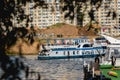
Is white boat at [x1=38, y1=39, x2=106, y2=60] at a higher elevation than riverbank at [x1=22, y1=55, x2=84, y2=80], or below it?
below

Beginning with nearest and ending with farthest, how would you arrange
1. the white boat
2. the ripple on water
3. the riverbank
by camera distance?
1. the riverbank
2. the ripple on water
3. the white boat

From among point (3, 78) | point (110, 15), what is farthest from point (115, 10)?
point (3, 78)

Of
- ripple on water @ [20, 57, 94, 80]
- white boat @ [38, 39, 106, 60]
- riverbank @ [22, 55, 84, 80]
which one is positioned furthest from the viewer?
white boat @ [38, 39, 106, 60]

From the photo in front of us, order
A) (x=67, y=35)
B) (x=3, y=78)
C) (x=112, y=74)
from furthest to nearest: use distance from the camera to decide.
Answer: (x=67, y=35), (x=112, y=74), (x=3, y=78)

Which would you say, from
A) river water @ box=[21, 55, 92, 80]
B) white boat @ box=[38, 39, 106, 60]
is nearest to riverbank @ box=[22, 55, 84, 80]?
river water @ box=[21, 55, 92, 80]

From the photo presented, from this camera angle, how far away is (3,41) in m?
6.50

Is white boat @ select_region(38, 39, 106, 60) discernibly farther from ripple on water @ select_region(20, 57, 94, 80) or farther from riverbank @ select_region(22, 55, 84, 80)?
ripple on water @ select_region(20, 57, 94, 80)

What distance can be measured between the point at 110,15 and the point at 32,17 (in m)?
1.19

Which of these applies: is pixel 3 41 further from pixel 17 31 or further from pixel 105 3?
pixel 105 3

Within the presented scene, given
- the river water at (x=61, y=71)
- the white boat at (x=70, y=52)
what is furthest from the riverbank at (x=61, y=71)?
the white boat at (x=70, y=52)

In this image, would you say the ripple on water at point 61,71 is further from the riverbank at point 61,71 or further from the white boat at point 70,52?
the white boat at point 70,52

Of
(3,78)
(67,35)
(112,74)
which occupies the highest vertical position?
(3,78)

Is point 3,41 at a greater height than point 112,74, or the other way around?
point 3,41

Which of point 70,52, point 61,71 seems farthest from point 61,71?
point 70,52
